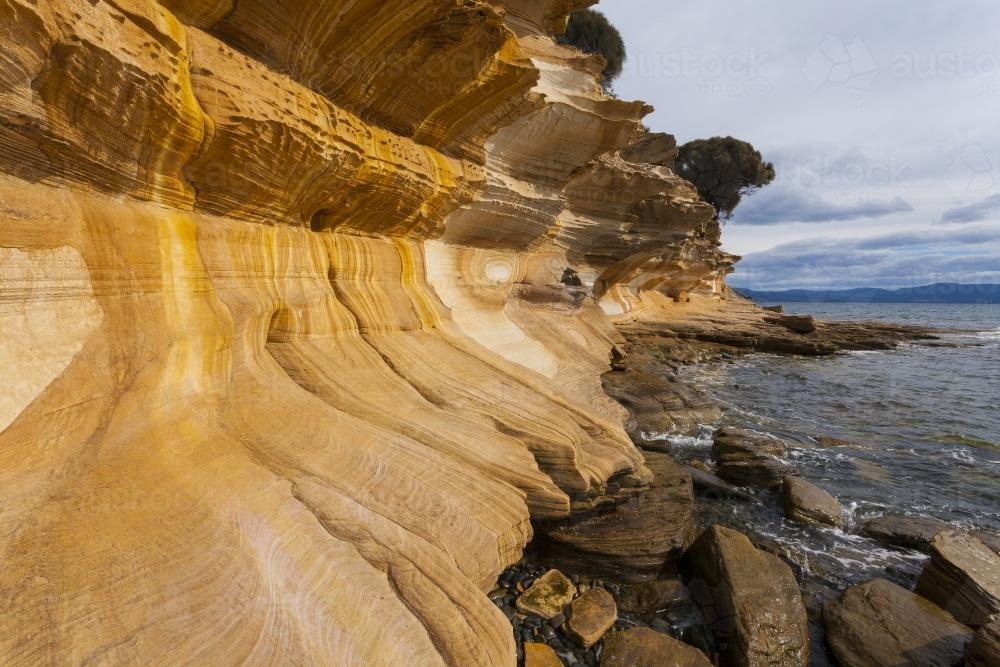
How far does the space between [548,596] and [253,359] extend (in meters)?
3.45

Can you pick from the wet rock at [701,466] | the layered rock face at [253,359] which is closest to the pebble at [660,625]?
the layered rock face at [253,359]

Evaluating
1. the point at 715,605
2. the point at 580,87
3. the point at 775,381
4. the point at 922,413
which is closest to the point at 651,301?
the point at 775,381

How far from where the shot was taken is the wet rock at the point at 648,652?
342 centimetres

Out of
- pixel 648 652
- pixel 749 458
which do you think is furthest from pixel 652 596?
pixel 749 458

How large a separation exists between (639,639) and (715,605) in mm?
919

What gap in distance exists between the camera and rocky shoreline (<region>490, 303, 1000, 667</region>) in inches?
142

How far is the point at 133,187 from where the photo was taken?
141 inches

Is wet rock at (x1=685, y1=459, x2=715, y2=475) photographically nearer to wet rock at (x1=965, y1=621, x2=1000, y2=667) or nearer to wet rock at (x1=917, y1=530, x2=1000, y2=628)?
wet rock at (x1=917, y1=530, x2=1000, y2=628)

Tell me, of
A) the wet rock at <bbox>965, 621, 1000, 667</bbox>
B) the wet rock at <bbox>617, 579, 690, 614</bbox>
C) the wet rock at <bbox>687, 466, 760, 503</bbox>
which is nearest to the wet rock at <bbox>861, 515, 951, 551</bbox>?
the wet rock at <bbox>687, 466, 760, 503</bbox>

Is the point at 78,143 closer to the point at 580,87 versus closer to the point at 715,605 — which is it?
the point at 715,605

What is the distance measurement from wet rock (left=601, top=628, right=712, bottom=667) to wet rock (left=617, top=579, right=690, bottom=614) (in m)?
0.43

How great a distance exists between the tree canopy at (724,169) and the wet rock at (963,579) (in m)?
33.5

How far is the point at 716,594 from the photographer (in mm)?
4082

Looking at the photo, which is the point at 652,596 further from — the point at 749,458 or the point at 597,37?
the point at 597,37
